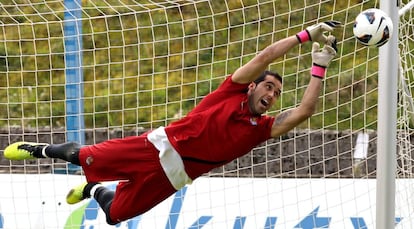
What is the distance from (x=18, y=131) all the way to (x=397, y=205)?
2.86 meters

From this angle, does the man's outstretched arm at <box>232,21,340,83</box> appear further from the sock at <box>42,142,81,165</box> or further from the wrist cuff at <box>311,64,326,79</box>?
the sock at <box>42,142,81,165</box>

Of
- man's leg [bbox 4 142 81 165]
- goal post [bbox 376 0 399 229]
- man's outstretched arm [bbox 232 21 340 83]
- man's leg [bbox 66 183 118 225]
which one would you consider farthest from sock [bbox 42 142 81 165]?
goal post [bbox 376 0 399 229]

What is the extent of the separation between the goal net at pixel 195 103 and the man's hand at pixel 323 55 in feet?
3.00

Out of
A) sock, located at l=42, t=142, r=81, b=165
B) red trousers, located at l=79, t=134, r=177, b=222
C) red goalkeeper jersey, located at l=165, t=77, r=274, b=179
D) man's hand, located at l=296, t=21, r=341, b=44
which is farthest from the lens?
sock, located at l=42, t=142, r=81, b=165

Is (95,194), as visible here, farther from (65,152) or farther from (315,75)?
(315,75)

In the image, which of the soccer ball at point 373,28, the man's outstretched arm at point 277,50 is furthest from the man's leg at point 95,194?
the soccer ball at point 373,28

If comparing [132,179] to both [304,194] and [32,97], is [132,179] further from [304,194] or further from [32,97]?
[32,97]

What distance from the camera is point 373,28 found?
15.9ft

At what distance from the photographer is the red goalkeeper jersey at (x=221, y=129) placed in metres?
5.13

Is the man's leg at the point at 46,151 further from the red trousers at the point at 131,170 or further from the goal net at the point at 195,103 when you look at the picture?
the goal net at the point at 195,103

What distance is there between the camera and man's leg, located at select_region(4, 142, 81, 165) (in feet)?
18.1

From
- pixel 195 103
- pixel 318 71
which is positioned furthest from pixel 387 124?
pixel 195 103

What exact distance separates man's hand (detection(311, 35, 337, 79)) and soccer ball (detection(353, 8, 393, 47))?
134 mm

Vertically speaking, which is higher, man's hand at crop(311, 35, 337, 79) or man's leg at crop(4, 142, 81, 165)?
man's hand at crop(311, 35, 337, 79)
